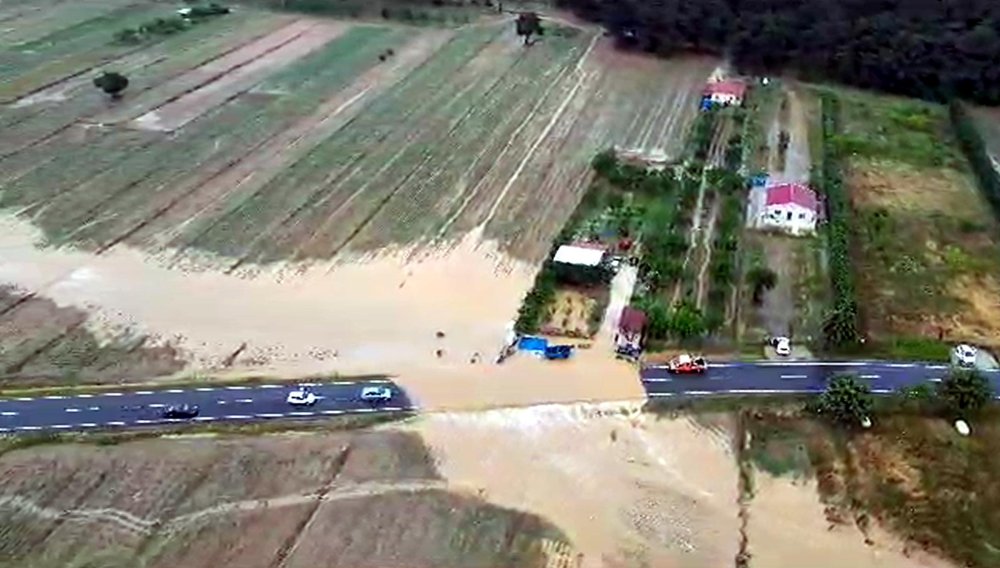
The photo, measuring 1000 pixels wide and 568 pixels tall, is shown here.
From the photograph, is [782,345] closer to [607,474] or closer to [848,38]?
[607,474]

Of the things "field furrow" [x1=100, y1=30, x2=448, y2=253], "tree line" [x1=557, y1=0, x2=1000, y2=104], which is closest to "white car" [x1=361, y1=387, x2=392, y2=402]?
"field furrow" [x1=100, y1=30, x2=448, y2=253]

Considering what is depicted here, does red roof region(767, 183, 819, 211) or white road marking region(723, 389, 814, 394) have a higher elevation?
red roof region(767, 183, 819, 211)

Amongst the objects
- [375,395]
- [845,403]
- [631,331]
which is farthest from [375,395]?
[845,403]

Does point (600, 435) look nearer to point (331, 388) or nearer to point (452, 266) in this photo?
point (331, 388)

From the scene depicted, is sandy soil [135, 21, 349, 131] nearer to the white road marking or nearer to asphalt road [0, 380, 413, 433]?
asphalt road [0, 380, 413, 433]

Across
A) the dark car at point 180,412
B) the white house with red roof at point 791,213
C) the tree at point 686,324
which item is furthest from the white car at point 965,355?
the dark car at point 180,412
